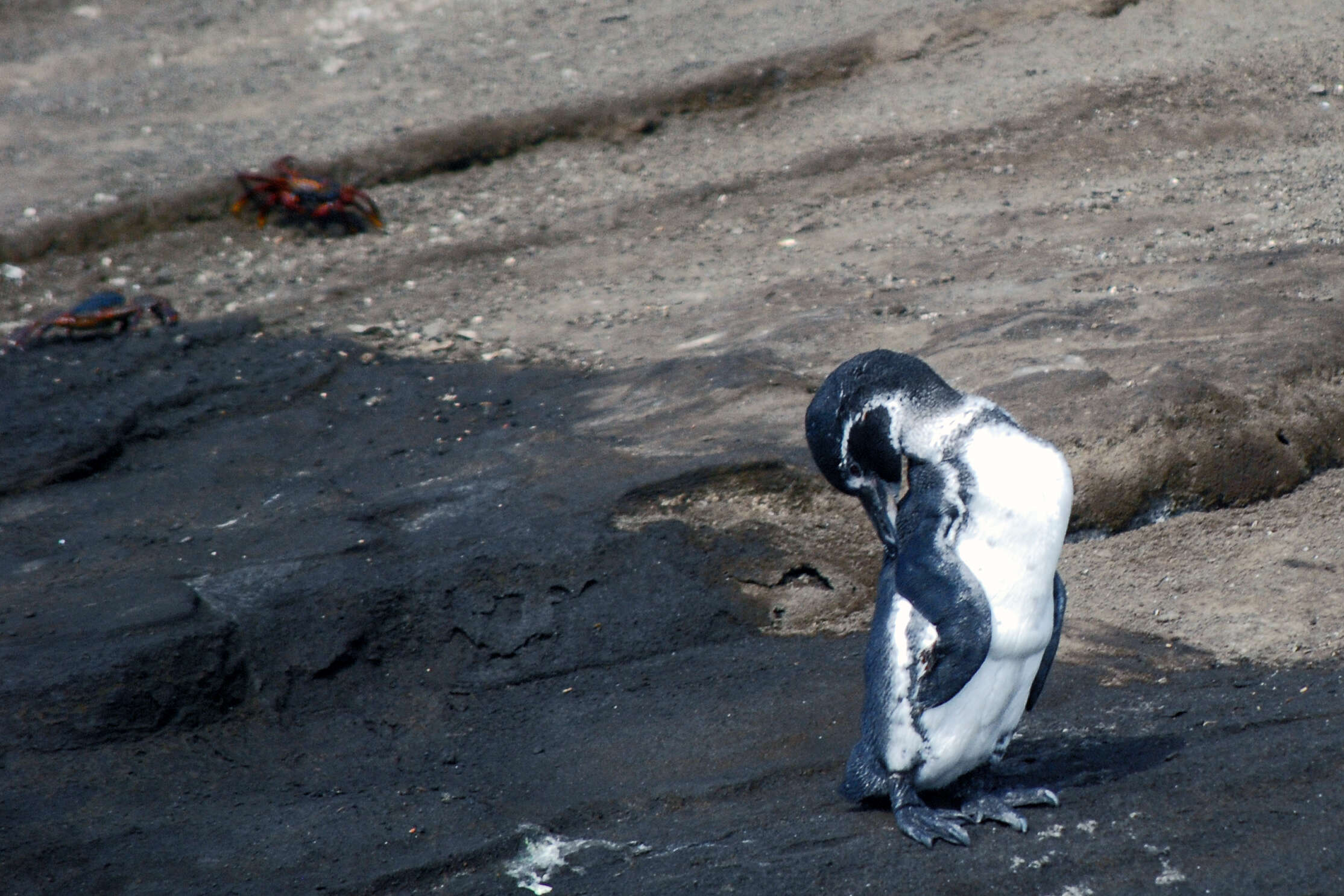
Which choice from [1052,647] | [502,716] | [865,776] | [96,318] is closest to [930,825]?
[865,776]

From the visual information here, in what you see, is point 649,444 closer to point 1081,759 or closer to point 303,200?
point 1081,759

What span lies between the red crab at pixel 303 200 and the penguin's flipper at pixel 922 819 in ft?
23.6

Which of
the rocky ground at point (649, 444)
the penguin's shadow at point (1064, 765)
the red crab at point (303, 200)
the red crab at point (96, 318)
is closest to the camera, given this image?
the penguin's shadow at point (1064, 765)

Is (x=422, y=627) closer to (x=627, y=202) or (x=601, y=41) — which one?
(x=627, y=202)

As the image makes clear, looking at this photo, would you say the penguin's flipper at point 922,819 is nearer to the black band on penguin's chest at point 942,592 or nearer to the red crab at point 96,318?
the black band on penguin's chest at point 942,592

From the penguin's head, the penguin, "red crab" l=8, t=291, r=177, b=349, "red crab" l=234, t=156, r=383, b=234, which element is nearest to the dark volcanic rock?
the penguin

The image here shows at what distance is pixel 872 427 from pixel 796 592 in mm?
1747

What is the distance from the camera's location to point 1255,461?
4.93 m

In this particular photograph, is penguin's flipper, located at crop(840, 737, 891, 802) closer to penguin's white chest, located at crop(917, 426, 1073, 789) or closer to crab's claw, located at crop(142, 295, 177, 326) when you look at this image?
penguin's white chest, located at crop(917, 426, 1073, 789)

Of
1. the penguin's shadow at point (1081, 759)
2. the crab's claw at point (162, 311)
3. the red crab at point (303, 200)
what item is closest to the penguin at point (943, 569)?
the penguin's shadow at point (1081, 759)

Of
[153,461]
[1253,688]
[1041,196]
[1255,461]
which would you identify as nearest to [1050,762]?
[1253,688]

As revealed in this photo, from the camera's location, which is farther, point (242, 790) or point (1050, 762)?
point (242, 790)

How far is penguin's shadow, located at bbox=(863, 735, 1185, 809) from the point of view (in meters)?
3.17

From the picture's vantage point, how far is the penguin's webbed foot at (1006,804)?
3.03 m
